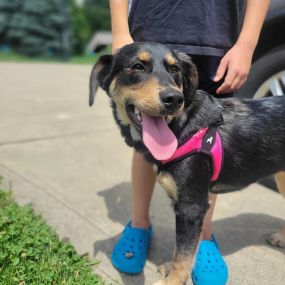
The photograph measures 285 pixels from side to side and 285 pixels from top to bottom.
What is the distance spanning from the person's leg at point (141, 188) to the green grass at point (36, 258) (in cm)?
44

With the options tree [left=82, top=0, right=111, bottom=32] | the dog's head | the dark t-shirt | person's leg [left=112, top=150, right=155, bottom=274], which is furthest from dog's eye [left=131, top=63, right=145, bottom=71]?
tree [left=82, top=0, right=111, bottom=32]

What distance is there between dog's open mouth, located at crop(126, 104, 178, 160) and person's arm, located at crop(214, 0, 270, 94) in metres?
0.47

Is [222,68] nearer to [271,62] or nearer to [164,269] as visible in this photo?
[164,269]

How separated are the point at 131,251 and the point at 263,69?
6.99 ft

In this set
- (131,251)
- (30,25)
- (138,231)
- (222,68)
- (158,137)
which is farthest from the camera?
(30,25)

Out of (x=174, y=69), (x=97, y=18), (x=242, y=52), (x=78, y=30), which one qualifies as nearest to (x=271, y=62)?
(x=242, y=52)

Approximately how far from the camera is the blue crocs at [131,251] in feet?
8.85

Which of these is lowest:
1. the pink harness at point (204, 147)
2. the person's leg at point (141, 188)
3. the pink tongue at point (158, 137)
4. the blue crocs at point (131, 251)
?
the blue crocs at point (131, 251)

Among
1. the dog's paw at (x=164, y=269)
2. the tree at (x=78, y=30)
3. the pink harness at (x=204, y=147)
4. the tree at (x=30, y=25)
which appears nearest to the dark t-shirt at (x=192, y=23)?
the pink harness at (x=204, y=147)

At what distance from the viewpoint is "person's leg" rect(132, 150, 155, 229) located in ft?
9.52

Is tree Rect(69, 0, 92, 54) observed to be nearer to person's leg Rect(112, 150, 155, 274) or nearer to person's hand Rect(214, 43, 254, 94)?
person's leg Rect(112, 150, 155, 274)

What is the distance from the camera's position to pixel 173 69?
96.9 inches

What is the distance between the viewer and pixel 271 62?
386 centimetres

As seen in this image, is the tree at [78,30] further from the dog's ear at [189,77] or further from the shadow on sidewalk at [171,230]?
the dog's ear at [189,77]
